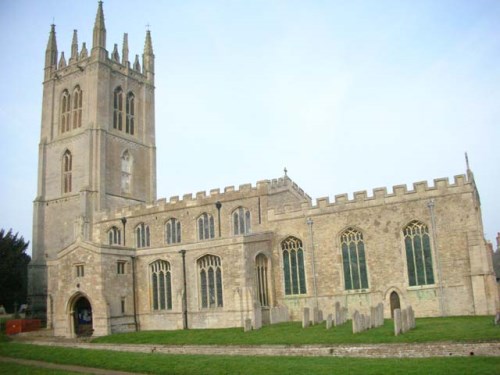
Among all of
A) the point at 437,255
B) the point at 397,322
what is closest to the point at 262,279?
the point at 437,255

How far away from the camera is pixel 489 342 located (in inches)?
617

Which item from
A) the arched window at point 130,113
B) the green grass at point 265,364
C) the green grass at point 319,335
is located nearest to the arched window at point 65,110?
the arched window at point 130,113

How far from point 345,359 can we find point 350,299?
12.0 m

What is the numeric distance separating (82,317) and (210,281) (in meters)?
10.2

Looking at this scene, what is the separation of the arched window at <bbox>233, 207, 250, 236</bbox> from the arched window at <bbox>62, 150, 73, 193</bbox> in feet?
56.8

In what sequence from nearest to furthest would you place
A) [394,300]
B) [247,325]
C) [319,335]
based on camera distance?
[319,335]
[247,325]
[394,300]

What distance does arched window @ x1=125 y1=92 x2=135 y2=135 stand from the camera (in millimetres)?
48278

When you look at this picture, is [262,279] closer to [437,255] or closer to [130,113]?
[437,255]

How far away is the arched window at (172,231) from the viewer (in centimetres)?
3709

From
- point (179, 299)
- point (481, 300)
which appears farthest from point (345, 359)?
point (179, 299)

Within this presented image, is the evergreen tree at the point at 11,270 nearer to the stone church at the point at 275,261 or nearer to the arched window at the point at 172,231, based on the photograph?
the stone church at the point at 275,261

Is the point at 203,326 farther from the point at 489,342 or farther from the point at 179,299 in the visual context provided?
the point at 489,342

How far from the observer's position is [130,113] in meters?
48.9

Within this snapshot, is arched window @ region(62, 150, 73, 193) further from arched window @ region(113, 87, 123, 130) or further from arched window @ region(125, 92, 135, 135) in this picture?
arched window @ region(125, 92, 135, 135)
